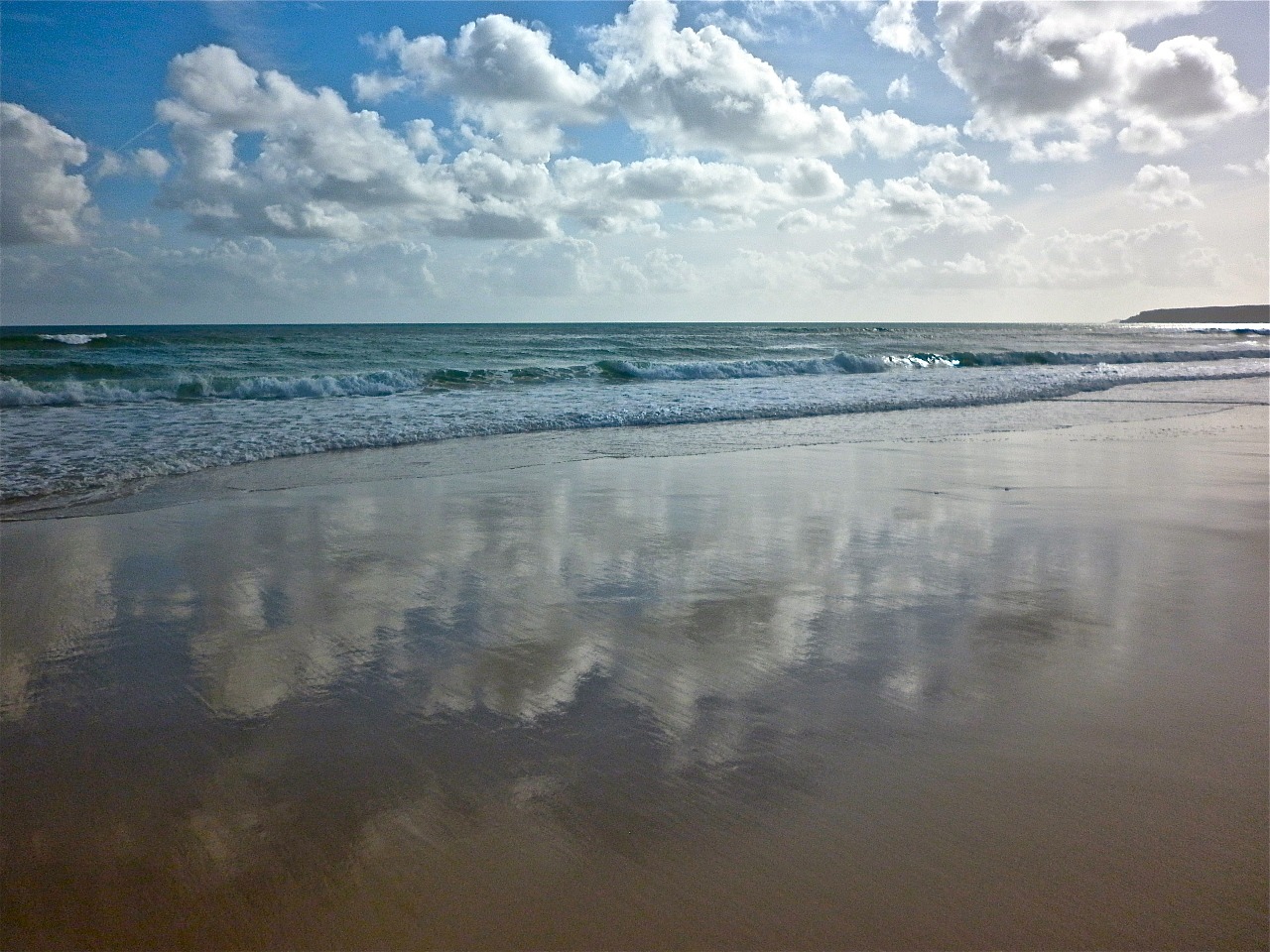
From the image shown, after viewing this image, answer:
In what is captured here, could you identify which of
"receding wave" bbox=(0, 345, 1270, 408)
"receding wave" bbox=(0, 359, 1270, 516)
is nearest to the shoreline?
"receding wave" bbox=(0, 359, 1270, 516)

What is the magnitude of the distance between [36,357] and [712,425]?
25343mm

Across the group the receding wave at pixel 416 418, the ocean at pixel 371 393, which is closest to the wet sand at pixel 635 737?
the receding wave at pixel 416 418

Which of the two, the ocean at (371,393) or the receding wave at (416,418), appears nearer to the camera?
the receding wave at (416,418)

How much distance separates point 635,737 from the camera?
2910 millimetres

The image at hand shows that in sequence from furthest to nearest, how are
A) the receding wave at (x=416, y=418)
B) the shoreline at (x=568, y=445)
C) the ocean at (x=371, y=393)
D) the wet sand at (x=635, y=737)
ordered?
the ocean at (x=371, y=393) < the receding wave at (x=416, y=418) < the shoreline at (x=568, y=445) < the wet sand at (x=635, y=737)

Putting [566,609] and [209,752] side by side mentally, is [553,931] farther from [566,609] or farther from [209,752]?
[566,609]

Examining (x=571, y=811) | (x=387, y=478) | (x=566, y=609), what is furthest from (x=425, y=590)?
(x=387, y=478)

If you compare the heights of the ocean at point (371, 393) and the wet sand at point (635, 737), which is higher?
the ocean at point (371, 393)

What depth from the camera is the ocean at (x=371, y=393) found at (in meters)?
9.89

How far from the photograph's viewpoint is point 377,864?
226cm

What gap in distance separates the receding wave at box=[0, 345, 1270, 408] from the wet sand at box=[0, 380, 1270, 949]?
13.8 m

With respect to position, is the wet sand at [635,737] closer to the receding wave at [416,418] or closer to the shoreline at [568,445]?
the shoreline at [568,445]

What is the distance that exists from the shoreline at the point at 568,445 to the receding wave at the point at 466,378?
9.06 meters

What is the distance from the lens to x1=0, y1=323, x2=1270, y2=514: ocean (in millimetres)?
9891
